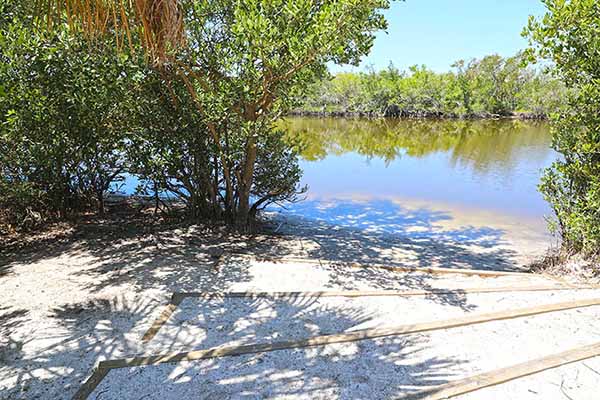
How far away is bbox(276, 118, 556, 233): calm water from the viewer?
32.3 feet

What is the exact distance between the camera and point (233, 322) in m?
3.37

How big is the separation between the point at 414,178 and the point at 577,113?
936 centimetres

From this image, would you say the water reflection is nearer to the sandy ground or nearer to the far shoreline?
the sandy ground

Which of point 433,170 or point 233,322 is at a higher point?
point 233,322

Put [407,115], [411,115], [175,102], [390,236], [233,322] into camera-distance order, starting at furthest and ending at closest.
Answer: [407,115]
[411,115]
[390,236]
[175,102]
[233,322]

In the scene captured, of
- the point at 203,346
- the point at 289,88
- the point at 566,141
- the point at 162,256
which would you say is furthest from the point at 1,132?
the point at 566,141

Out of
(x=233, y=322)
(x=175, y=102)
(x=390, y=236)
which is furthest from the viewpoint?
(x=390, y=236)

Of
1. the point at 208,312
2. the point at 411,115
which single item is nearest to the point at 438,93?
the point at 411,115

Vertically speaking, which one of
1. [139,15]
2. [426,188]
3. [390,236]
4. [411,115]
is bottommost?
[390,236]

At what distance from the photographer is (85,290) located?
409cm

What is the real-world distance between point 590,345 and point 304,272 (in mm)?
2839

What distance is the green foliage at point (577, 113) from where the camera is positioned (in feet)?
13.6

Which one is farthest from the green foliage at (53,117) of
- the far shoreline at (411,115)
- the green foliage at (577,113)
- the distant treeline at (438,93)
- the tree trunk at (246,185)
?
the far shoreline at (411,115)

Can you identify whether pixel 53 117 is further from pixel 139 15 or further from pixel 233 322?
pixel 233 322
